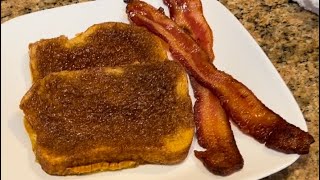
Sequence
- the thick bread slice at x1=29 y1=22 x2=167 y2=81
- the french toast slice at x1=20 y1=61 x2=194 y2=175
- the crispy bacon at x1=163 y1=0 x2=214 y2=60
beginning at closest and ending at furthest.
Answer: the french toast slice at x1=20 y1=61 x2=194 y2=175, the thick bread slice at x1=29 y1=22 x2=167 y2=81, the crispy bacon at x1=163 y1=0 x2=214 y2=60

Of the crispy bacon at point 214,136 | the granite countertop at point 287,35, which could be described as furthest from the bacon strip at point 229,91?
the granite countertop at point 287,35

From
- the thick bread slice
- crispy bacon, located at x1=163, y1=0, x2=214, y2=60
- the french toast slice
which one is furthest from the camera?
crispy bacon, located at x1=163, y1=0, x2=214, y2=60

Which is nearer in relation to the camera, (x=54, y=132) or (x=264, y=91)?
(x=54, y=132)

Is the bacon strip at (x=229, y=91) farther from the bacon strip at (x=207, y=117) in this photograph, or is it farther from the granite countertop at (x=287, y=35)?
the granite countertop at (x=287, y=35)

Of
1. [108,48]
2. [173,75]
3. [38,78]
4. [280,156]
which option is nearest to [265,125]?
[280,156]

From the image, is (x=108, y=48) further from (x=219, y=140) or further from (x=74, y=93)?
(x=219, y=140)

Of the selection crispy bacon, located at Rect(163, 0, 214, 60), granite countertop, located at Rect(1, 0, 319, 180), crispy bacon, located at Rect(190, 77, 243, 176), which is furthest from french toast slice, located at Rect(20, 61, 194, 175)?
granite countertop, located at Rect(1, 0, 319, 180)

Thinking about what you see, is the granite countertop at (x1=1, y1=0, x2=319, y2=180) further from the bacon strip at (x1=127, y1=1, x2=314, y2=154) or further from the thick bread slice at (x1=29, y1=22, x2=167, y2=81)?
the thick bread slice at (x1=29, y1=22, x2=167, y2=81)
